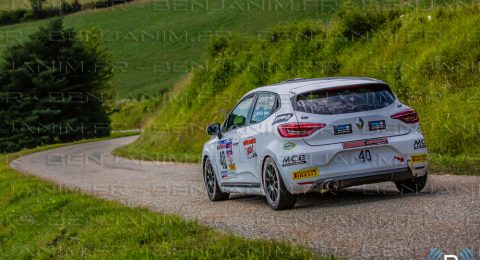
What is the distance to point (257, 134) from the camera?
1072 centimetres

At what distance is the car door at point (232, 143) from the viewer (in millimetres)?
11578

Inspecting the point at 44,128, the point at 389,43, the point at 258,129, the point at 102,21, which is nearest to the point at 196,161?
the point at 389,43

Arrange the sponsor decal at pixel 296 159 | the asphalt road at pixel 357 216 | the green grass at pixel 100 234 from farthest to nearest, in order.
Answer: the sponsor decal at pixel 296 159 → the green grass at pixel 100 234 → the asphalt road at pixel 357 216

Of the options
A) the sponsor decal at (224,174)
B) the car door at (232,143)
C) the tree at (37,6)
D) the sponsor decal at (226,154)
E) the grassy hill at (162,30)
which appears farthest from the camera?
the tree at (37,6)

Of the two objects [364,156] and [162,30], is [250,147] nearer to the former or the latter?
[364,156]

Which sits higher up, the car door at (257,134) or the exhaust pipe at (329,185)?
the car door at (257,134)

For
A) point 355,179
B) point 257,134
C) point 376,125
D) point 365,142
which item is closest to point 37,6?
point 257,134

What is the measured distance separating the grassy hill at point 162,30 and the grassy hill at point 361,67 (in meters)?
32.9

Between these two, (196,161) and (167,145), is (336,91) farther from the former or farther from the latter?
(167,145)

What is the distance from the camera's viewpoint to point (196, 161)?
73.8ft

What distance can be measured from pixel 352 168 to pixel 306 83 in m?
1.41

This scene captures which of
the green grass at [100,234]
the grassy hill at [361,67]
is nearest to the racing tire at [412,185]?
the green grass at [100,234]

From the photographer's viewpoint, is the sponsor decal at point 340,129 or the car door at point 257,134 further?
the car door at point 257,134

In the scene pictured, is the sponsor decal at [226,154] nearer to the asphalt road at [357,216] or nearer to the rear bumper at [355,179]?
the asphalt road at [357,216]
